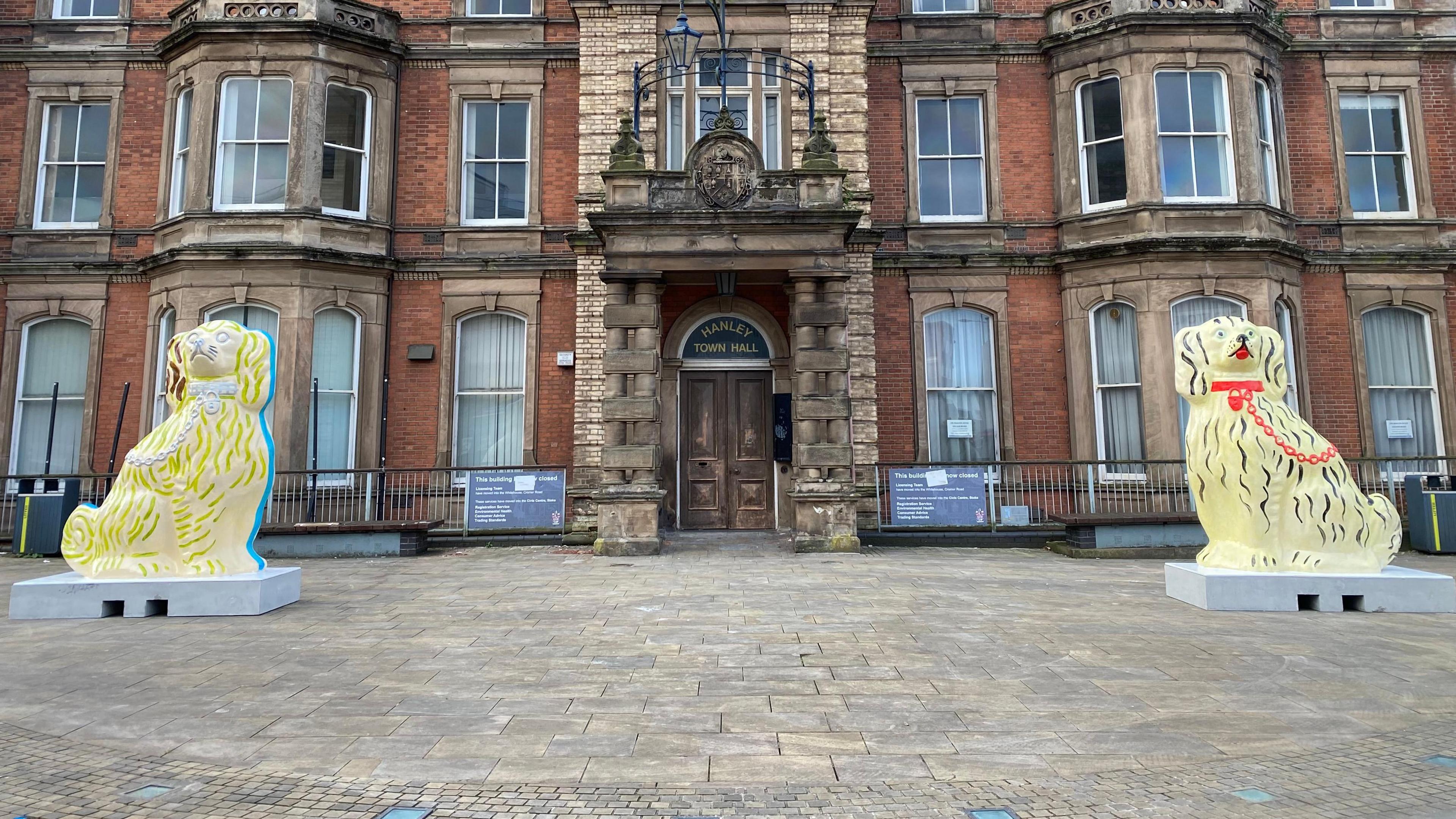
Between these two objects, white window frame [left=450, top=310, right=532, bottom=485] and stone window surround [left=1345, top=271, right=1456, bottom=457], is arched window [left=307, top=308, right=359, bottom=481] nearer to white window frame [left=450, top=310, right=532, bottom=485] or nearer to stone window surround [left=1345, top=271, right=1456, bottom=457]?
white window frame [left=450, top=310, right=532, bottom=485]

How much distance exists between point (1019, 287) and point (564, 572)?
31.1 feet

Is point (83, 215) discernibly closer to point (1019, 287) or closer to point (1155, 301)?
point (1019, 287)

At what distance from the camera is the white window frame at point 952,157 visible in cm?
1376

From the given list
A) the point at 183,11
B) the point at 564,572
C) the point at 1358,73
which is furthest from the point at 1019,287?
the point at 183,11

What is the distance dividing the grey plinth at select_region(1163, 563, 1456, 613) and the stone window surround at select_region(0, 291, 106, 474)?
56.3ft

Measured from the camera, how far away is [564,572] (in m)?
9.24

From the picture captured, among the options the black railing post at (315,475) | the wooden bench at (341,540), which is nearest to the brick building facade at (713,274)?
the black railing post at (315,475)

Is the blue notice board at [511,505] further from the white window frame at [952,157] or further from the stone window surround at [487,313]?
the white window frame at [952,157]

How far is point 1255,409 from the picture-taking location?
718 cm

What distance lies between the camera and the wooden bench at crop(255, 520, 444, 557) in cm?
1096

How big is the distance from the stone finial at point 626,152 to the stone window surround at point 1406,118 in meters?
13.0

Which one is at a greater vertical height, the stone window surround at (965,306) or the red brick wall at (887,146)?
the red brick wall at (887,146)

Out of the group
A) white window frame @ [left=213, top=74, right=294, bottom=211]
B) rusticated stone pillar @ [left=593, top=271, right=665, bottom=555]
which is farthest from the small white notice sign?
white window frame @ [left=213, top=74, right=294, bottom=211]

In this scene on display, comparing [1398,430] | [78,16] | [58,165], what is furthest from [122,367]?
[1398,430]
